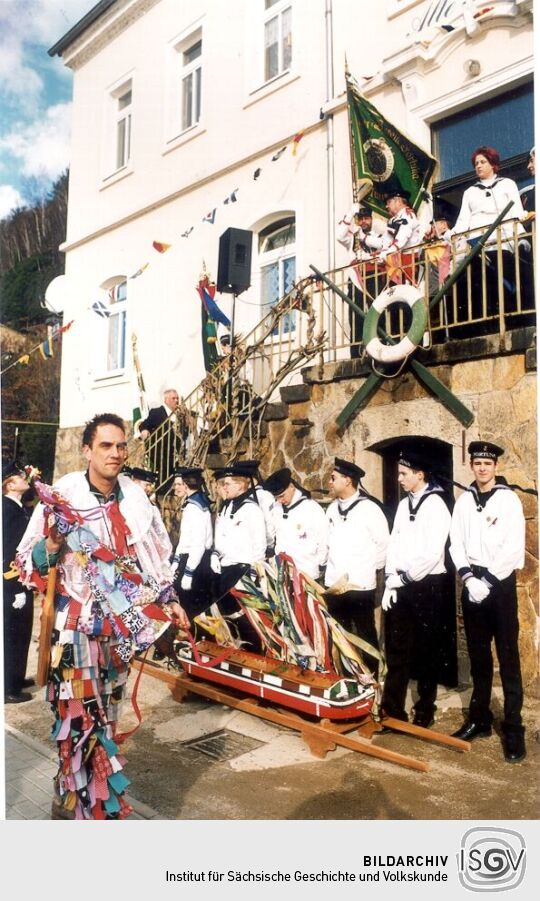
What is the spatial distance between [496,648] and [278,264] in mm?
2345

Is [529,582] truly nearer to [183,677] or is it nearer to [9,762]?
[183,677]

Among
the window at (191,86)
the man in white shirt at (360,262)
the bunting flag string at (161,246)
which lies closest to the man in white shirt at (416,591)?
the man in white shirt at (360,262)

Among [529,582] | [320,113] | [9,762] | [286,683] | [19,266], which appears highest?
[320,113]

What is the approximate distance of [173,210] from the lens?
4.04 meters

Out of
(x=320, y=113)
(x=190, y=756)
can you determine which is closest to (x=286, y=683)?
(x=190, y=756)

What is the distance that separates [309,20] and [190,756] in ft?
12.3

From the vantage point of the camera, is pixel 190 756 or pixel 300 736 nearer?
pixel 190 756

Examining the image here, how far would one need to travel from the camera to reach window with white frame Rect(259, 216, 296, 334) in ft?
12.7

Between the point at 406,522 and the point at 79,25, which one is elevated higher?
the point at 79,25

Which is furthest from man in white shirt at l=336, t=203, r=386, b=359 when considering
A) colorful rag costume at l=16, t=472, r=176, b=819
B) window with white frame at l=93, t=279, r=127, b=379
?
colorful rag costume at l=16, t=472, r=176, b=819

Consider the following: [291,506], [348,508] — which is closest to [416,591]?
[348,508]

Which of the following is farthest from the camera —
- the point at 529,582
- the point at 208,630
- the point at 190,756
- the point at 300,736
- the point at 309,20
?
the point at 208,630

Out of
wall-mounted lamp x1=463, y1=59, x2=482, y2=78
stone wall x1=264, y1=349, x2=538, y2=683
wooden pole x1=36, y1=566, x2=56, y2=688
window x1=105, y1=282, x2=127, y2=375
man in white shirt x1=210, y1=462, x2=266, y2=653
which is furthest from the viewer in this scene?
window x1=105, y1=282, x2=127, y2=375

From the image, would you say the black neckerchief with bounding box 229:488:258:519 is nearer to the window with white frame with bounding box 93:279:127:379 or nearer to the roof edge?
the window with white frame with bounding box 93:279:127:379
